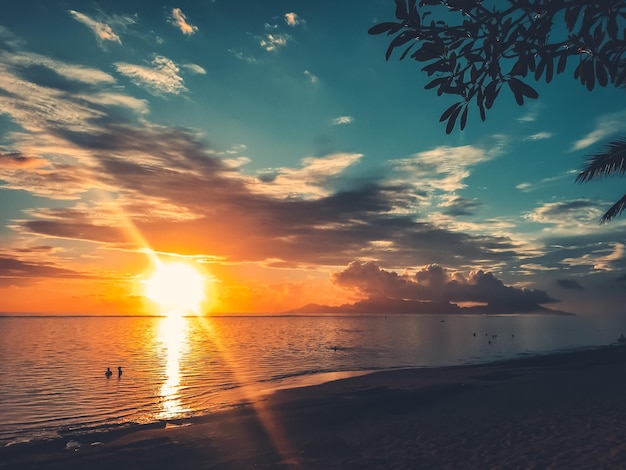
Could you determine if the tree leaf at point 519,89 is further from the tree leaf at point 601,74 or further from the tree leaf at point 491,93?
the tree leaf at point 601,74

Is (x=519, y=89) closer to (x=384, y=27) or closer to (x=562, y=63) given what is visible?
(x=562, y=63)

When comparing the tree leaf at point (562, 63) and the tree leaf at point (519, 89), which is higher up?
the tree leaf at point (562, 63)

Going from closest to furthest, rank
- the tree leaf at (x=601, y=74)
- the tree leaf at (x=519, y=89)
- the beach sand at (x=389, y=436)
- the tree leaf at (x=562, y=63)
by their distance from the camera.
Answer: the tree leaf at (x=519, y=89), the tree leaf at (x=601, y=74), the tree leaf at (x=562, y=63), the beach sand at (x=389, y=436)

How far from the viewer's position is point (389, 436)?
17797 mm

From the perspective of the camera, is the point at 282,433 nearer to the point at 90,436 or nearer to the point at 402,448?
the point at 402,448

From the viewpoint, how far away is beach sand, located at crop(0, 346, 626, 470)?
48.6ft

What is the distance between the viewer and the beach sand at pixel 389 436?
1481 cm

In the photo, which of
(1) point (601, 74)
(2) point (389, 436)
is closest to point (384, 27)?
(1) point (601, 74)

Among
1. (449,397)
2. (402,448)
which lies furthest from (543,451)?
(449,397)

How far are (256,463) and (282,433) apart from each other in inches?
172

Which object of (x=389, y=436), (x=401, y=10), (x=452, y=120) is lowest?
(x=389, y=436)

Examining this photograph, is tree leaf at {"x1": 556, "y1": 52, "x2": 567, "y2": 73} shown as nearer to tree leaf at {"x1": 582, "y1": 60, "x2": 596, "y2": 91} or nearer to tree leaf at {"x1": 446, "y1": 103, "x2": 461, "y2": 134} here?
tree leaf at {"x1": 582, "y1": 60, "x2": 596, "y2": 91}

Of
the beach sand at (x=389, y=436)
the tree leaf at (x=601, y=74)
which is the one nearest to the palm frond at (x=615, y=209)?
the beach sand at (x=389, y=436)

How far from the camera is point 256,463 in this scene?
15.6 m
